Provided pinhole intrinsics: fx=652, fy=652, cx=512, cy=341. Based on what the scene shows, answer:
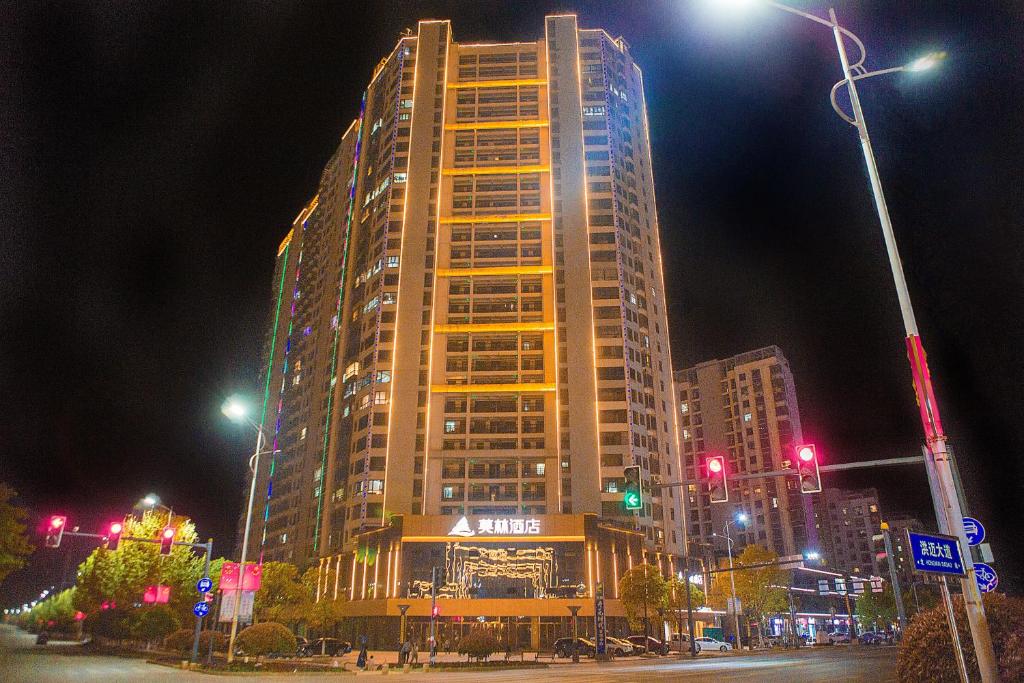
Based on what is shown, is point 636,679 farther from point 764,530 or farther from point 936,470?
point 764,530

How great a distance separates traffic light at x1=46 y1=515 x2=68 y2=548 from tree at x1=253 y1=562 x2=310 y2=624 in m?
37.9

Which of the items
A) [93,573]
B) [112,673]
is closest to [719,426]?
[93,573]

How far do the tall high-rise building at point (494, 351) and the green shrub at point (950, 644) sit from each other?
54.5m

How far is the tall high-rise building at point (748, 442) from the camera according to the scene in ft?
418

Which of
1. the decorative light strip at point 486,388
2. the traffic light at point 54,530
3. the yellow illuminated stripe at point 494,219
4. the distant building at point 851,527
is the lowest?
the traffic light at point 54,530

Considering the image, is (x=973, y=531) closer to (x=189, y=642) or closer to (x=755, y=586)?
(x=189, y=642)

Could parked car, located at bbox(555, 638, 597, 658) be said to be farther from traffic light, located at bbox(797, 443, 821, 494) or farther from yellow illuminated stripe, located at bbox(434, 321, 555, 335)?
yellow illuminated stripe, located at bbox(434, 321, 555, 335)

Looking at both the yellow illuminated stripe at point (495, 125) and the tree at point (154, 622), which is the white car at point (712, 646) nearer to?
the tree at point (154, 622)

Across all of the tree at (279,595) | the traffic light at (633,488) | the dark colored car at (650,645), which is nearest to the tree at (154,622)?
the tree at (279,595)

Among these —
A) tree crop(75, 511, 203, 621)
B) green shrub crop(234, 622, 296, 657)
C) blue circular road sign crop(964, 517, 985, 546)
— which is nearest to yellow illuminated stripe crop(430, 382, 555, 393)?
tree crop(75, 511, 203, 621)

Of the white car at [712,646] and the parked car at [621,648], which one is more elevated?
the parked car at [621,648]

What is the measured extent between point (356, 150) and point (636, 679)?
105 meters

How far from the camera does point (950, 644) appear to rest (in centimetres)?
1295

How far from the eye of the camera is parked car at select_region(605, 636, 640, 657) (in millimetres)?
53062
